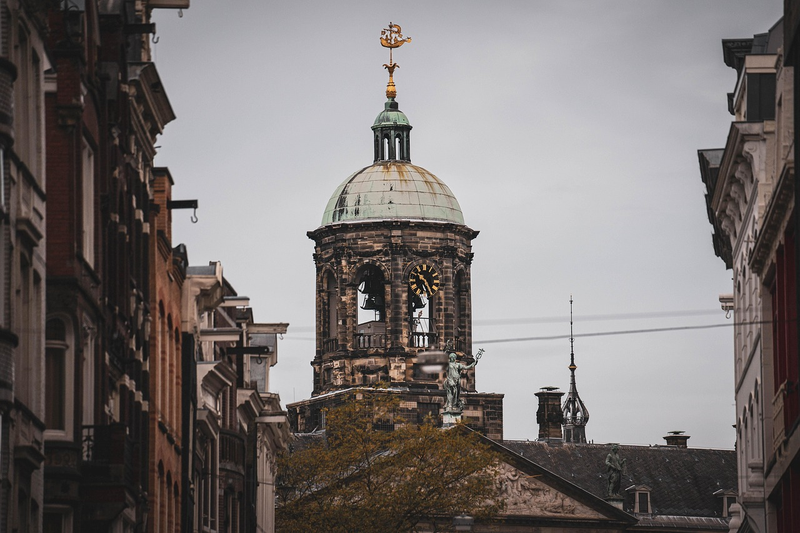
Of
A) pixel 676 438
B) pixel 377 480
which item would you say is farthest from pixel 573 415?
pixel 377 480

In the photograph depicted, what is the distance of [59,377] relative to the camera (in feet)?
99.2

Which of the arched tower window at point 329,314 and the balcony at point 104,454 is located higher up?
the arched tower window at point 329,314

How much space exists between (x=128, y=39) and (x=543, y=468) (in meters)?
74.8

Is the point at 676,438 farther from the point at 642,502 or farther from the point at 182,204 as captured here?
the point at 182,204

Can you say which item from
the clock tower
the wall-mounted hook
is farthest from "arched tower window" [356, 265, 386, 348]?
the wall-mounted hook

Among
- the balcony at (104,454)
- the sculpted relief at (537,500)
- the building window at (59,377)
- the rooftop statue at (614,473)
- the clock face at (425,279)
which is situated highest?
the clock face at (425,279)

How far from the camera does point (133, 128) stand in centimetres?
3950

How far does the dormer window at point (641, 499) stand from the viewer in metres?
119

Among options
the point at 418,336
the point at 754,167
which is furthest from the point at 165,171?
the point at 418,336

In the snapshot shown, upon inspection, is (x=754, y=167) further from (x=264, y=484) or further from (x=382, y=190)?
(x=382, y=190)

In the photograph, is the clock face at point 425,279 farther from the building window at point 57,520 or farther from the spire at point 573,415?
the building window at point 57,520

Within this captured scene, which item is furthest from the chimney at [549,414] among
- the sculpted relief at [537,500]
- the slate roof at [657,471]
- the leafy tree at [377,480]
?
the leafy tree at [377,480]

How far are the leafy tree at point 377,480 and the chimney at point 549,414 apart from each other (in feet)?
163

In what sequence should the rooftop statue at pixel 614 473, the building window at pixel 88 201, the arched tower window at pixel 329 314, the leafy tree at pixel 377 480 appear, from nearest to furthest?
the building window at pixel 88 201 < the leafy tree at pixel 377 480 < the arched tower window at pixel 329 314 < the rooftop statue at pixel 614 473
